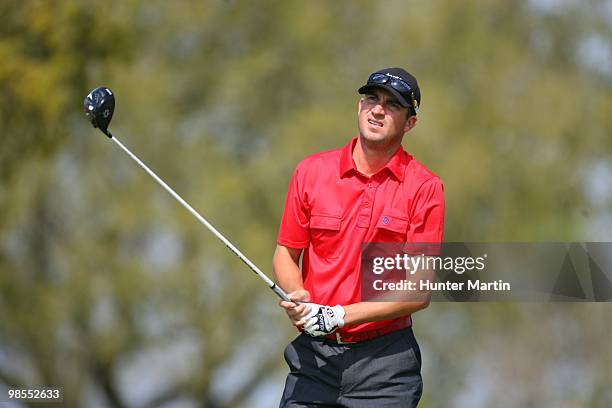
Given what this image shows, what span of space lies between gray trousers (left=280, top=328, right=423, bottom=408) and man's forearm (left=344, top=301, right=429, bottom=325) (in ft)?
0.67

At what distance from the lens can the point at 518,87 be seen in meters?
21.5

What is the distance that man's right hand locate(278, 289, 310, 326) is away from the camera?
5.32 meters

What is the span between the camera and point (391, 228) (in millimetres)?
5434

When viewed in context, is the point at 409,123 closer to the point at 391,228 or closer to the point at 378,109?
the point at 378,109

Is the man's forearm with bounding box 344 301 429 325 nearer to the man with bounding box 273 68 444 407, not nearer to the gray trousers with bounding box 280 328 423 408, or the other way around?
the man with bounding box 273 68 444 407

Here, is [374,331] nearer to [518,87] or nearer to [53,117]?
[53,117]

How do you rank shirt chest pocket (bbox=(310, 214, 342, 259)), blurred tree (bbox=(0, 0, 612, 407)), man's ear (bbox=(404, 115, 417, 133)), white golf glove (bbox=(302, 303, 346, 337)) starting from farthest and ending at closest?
blurred tree (bbox=(0, 0, 612, 407))
man's ear (bbox=(404, 115, 417, 133))
shirt chest pocket (bbox=(310, 214, 342, 259))
white golf glove (bbox=(302, 303, 346, 337))

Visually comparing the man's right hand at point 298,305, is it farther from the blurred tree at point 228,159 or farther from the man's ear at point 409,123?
the blurred tree at point 228,159

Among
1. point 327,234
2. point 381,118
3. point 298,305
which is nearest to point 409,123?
point 381,118

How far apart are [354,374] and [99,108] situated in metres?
2.00

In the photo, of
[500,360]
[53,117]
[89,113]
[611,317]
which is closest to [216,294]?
[53,117]

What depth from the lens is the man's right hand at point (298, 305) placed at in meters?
5.32

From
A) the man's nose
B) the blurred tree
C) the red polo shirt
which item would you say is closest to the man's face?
the man's nose

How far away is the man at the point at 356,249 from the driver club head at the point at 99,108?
1.24 meters
